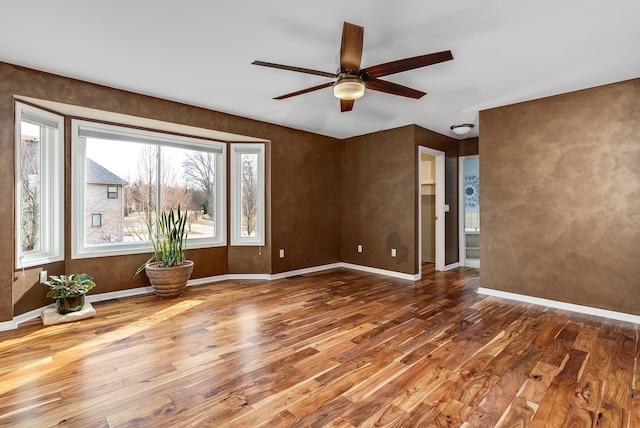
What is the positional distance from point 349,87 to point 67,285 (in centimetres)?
338

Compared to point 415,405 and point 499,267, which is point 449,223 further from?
point 415,405

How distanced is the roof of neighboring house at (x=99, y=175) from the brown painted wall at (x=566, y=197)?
15.6 feet

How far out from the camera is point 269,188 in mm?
5078

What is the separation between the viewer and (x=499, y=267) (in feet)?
13.5

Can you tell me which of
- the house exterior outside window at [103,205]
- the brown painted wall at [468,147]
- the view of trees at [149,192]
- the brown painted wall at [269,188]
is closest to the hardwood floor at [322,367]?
the brown painted wall at [269,188]

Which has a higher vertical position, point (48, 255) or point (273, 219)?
point (273, 219)

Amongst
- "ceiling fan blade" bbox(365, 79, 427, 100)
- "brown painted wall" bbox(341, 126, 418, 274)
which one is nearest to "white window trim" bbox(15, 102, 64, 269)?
"ceiling fan blade" bbox(365, 79, 427, 100)

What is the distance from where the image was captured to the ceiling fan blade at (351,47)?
6.64ft

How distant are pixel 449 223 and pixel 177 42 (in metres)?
5.04

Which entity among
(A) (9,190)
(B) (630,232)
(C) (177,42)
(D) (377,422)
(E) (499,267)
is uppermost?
(C) (177,42)

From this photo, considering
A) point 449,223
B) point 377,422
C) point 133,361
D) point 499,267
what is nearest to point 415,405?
point 377,422

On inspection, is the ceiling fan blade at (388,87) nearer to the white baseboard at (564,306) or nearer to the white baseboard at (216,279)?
the white baseboard at (564,306)

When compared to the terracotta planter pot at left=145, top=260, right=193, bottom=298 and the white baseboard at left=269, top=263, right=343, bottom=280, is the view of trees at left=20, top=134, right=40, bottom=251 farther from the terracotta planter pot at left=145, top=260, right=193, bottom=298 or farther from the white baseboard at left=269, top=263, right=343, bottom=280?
the white baseboard at left=269, top=263, right=343, bottom=280

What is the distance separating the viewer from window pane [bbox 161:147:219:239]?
4516 millimetres
